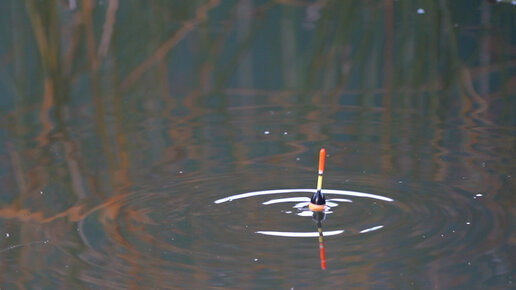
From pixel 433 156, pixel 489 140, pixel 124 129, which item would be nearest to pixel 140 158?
pixel 124 129

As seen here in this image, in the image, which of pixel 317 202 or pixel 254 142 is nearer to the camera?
pixel 317 202

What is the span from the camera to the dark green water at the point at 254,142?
4031 millimetres

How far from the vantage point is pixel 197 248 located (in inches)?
162

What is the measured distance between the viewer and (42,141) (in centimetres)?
579

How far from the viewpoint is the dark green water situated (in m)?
4.03

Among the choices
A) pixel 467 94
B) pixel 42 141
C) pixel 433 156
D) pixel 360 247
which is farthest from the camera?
pixel 467 94

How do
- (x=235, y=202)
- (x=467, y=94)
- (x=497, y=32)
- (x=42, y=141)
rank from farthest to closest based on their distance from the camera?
1. (x=497, y=32)
2. (x=467, y=94)
3. (x=42, y=141)
4. (x=235, y=202)

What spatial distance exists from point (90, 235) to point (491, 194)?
6.28ft

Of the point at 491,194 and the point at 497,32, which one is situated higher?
the point at 497,32

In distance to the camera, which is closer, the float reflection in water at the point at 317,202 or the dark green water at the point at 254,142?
the dark green water at the point at 254,142

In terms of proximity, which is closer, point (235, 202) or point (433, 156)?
point (235, 202)

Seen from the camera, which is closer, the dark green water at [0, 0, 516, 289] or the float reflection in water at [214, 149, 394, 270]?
the dark green water at [0, 0, 516, 289]

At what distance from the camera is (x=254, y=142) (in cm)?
575

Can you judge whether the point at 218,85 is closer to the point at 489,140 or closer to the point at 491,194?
the point at 489,140
